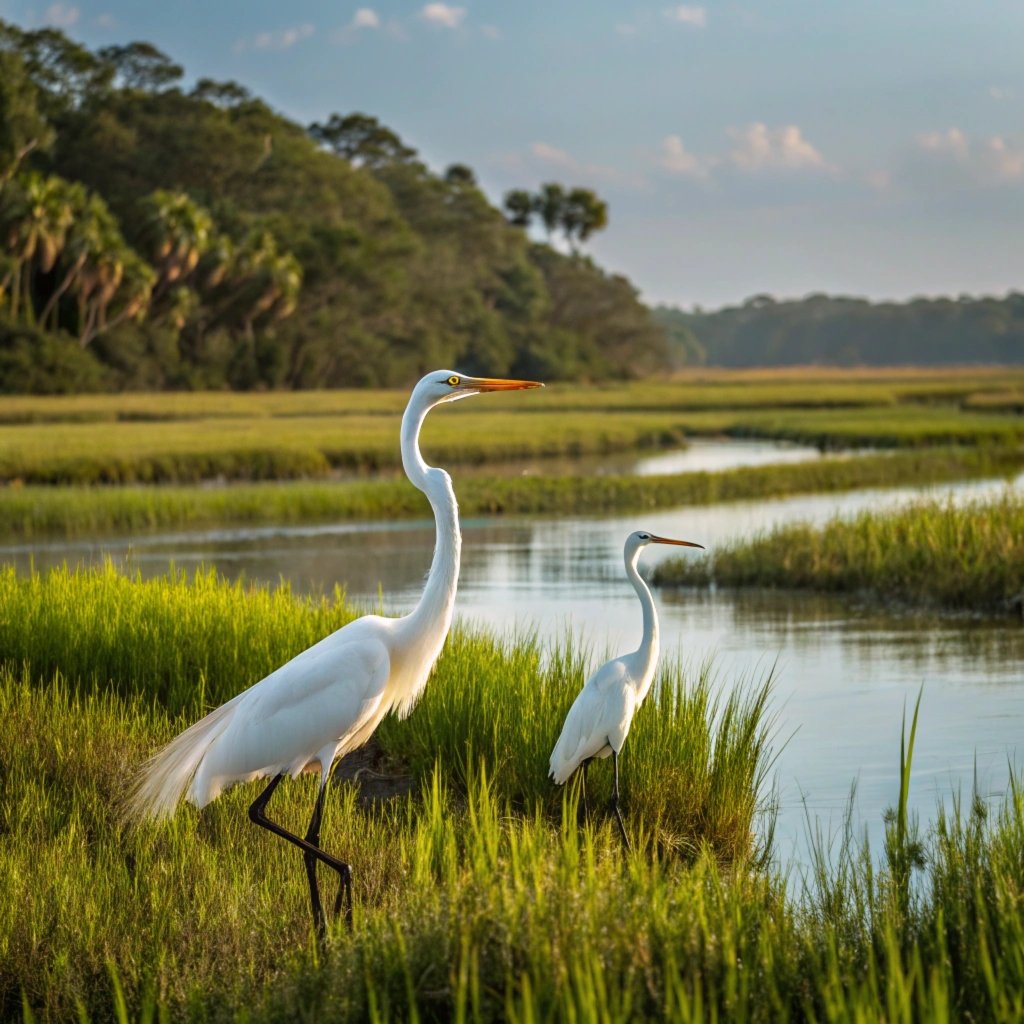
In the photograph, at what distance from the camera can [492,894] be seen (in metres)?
4.42

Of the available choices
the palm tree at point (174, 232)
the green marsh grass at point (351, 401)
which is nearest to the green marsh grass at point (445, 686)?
the green marsh grass at point (351, 401)

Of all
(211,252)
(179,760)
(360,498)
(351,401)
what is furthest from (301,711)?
(211,252)

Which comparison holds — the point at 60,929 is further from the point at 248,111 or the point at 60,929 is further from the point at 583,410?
the point at 248,111

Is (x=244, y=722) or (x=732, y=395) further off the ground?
(x=732, y=395)

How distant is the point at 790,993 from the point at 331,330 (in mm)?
67153

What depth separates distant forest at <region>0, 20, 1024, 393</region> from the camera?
5450 centimetres

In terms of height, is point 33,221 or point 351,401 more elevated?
point 33,221

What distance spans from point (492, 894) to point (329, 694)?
1.43m

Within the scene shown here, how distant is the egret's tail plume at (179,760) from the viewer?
581 cm

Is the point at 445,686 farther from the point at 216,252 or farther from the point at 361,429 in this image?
the point at 216,252

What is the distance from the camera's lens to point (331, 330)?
70062 mm

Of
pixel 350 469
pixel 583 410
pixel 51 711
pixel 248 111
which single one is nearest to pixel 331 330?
pixel 248 111

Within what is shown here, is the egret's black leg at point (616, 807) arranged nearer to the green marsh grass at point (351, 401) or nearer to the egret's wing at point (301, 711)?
the egret's wing at point (301, 711)

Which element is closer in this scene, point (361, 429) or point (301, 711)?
point (301, 711)
